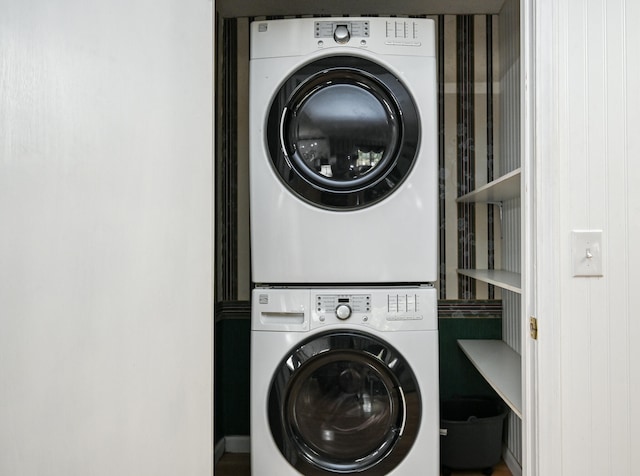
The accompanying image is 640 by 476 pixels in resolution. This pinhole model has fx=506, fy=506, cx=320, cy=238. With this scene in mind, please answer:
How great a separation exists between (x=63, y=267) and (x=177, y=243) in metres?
0.37

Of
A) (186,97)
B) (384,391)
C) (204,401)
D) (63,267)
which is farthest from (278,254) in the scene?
(63,267)

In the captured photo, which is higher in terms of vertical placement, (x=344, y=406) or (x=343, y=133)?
(x=343, y=133)

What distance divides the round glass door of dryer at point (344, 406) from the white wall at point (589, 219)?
660 mm

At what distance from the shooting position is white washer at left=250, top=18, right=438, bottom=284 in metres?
1.89

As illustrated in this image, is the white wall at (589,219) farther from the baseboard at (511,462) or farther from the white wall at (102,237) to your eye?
the baseboard at (511,462)

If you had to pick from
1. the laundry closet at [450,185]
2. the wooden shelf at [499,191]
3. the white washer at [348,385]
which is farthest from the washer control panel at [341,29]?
the white washer at [348,385]

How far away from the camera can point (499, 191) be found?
6.73 ft

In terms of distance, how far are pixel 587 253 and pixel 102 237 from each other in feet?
3.70

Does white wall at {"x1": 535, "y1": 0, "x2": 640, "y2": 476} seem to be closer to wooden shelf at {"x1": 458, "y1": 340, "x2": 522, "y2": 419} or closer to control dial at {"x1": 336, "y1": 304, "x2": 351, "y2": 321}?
wooden shelf at {"x1": 458, "y1": 340, "x2": 522, "y2": 419}

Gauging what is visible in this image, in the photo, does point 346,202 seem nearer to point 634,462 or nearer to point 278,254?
point 278,254

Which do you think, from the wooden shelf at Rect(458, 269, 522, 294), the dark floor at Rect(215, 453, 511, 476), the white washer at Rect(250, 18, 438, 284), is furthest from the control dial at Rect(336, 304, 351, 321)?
the dark floor at Rect(215, 453, 511, 476)

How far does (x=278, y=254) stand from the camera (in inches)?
75.7

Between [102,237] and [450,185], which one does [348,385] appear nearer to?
[450,185]

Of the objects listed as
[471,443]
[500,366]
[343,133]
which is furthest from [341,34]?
[471,443]
